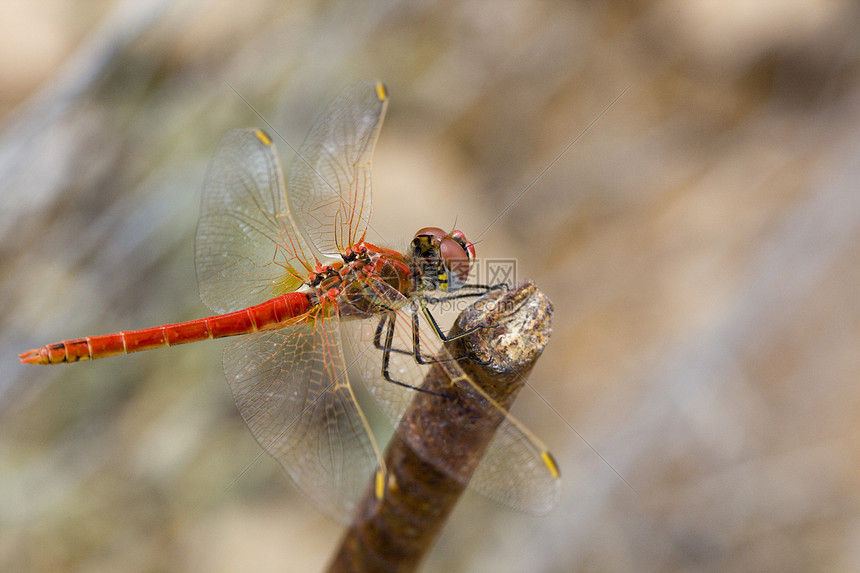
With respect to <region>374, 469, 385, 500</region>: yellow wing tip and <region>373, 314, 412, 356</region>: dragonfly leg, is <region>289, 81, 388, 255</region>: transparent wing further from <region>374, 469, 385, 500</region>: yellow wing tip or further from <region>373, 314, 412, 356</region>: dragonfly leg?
<region>374, 469, 385, 500</region>: yellow wing tip

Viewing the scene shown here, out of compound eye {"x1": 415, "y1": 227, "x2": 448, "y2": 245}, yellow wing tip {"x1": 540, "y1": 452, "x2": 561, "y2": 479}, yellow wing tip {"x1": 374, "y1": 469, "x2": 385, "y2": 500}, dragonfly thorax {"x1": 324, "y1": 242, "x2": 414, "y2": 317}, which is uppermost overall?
compound eye {"x1": 415, "y1": 227, "x2": 448, "y2": 245}

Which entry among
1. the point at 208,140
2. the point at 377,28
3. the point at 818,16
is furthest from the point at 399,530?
the point at 818,16

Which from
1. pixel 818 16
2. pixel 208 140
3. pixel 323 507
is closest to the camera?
pixel 323 507

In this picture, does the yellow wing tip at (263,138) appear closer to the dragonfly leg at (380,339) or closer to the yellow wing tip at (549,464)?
the dragonfly leg at (380,339)

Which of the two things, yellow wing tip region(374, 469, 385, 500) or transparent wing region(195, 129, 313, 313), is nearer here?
yellow wing tip region(374, 469, 385, 500)

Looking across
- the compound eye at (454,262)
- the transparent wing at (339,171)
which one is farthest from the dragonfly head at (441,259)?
the transparent wing at (339,171)

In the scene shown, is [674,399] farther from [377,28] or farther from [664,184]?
[377,28]

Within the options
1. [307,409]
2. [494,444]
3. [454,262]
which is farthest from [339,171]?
[494,444]

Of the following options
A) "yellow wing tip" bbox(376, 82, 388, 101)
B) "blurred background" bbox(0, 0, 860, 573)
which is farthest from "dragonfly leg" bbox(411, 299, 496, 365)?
"blurred background" bbox(0, 0, 860, 573)
